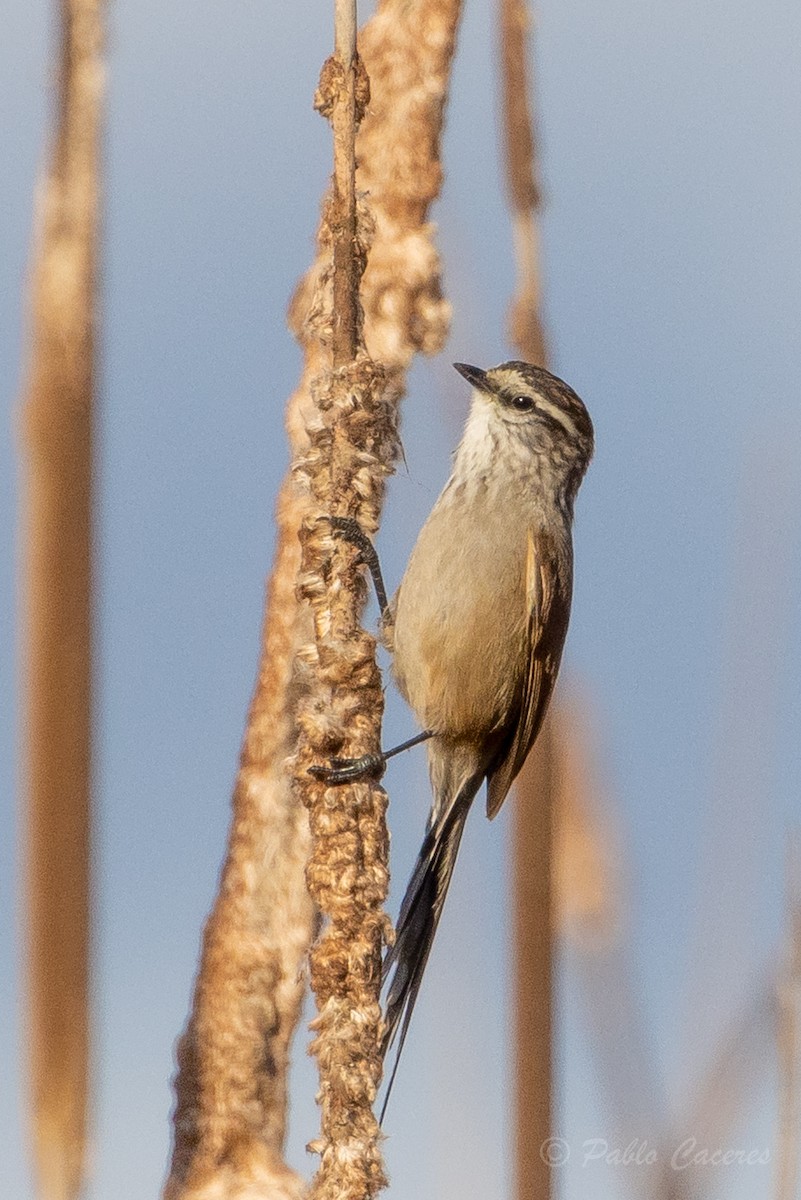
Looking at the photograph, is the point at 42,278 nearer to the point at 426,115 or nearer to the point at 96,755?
the point at 96,755

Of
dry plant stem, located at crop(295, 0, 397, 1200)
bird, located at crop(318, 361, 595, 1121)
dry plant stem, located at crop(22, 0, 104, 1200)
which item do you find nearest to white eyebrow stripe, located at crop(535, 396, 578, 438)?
bird, located at crop(318, 361, 595, 1121)

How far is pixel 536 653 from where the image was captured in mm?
3656

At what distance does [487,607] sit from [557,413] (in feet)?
2.07

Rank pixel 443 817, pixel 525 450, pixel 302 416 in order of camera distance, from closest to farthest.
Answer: pixel 302 416
pixel 443 817
pixel 525 450

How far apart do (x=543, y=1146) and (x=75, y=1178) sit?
0.61 m

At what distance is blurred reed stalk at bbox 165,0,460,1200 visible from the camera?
188cm

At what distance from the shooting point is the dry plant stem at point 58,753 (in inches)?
58.1

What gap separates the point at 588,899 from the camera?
2.15m

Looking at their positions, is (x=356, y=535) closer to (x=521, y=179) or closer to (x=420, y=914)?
(x=521, y=179)

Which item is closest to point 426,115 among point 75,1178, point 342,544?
point 342,544

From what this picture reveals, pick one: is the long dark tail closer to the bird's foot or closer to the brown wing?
the brown wing

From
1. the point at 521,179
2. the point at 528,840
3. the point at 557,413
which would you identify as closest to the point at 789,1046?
the point at 528,840

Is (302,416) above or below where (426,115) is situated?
below

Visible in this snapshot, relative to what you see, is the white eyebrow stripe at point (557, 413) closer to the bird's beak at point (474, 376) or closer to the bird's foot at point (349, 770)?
the bird's beak at point (474, 376)
